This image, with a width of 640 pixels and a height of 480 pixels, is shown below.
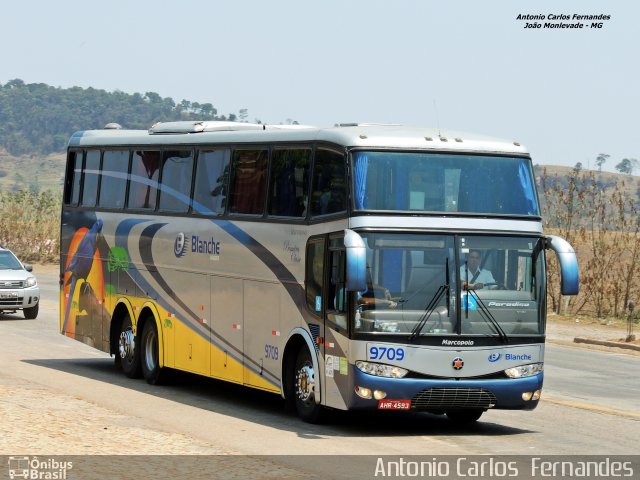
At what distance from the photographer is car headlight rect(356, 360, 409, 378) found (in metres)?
14.9

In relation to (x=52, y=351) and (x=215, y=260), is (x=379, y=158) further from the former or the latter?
(x=52, y=351)

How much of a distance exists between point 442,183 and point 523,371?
7.45 feet

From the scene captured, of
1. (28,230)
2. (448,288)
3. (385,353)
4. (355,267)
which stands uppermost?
(28,230)

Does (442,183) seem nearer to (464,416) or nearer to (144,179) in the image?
(464,416)

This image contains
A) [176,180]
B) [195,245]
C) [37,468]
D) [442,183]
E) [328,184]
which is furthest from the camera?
[176,180]

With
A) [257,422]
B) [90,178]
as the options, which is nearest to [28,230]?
[90,178]

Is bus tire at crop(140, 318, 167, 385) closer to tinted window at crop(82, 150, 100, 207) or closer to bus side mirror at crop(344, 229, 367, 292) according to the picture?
tinted window at crop(82, 150, 100, 207)

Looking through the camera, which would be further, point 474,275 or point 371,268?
point 474,275

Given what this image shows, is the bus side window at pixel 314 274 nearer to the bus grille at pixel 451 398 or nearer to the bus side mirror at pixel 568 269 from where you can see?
the bus grille at pixel 451 398

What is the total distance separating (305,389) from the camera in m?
16.2

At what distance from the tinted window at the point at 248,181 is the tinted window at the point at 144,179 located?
2.59 m

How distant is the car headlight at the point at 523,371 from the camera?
15273 millimetres

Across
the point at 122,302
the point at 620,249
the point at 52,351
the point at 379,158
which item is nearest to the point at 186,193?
the point at 122,302

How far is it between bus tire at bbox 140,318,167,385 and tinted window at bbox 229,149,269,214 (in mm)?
3355
